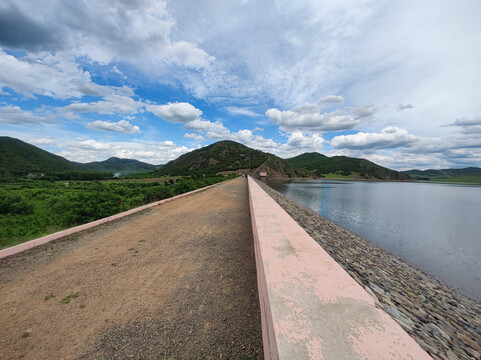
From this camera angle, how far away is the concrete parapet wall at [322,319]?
157cm

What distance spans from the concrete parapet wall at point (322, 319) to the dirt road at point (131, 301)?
0.67 meters

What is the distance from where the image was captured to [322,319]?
1899 mm

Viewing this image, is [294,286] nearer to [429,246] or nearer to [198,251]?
[198,251]

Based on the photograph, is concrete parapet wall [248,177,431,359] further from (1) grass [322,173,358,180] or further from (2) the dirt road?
(1) grass [322,173,358,180]

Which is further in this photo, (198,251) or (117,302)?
(198,251)

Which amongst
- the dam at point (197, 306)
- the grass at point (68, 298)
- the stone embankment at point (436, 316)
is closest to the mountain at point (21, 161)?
the dam at point (197, 306)

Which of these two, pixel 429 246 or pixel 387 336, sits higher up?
pixel 387 336

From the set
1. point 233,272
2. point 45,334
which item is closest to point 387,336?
point 233,272

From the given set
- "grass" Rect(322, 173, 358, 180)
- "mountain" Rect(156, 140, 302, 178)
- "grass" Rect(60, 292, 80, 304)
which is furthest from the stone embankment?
"grass" Rect(322, 173, 358, 180)

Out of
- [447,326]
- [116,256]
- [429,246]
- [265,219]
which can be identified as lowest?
[429,246]

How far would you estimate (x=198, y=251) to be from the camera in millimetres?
5121

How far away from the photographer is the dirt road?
91.4 inches

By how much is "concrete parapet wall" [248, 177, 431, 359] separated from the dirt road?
674 mm

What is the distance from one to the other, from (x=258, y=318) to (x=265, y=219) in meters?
3.52
